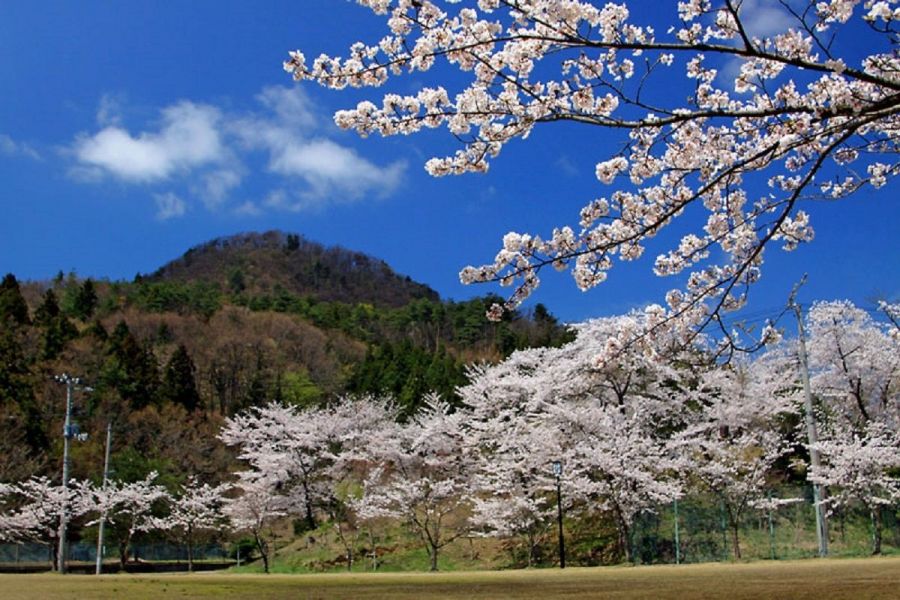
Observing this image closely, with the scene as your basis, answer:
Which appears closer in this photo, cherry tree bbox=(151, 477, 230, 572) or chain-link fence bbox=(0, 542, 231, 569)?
cherry tree bbox=(151, 477, 230, 572)

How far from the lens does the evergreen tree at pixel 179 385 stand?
40969 millimetres

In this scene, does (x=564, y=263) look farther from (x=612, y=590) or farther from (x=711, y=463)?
(x=711, y=463)

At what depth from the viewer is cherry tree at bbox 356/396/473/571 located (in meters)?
22.5

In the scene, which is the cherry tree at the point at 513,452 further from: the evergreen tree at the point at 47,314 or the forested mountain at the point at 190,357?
the evergreen tree at the point at 47,314

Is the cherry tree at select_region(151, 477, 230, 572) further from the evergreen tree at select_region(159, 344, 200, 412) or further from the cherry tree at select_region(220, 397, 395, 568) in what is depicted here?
the evergreen tree at select_region(159, 344, 200, 412)

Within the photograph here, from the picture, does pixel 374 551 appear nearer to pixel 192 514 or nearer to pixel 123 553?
pixel 192 514

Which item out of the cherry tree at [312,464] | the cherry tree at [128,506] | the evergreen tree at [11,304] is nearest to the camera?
the cherry tree at [128,506]

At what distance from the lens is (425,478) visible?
23.5 metres

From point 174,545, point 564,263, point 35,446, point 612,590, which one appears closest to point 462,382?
point 174,545

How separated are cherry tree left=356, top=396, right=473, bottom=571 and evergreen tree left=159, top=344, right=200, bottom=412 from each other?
19.0 meters

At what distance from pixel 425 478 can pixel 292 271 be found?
8054 cm

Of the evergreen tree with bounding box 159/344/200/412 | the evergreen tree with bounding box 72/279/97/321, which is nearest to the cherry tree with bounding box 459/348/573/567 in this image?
the evergreen tree with bounding box 159/344/200/412

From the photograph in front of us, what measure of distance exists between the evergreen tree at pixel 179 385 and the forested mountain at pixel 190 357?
0.09 meters

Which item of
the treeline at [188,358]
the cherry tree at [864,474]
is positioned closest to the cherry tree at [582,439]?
the treeline at [188,358]
